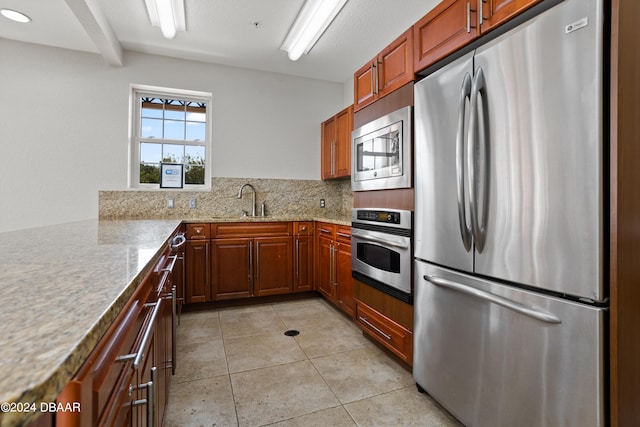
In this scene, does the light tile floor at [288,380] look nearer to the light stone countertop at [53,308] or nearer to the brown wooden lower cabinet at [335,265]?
the brown wooden lower cabinet at [335,265]

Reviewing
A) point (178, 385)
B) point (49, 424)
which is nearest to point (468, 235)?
point (49, 424)

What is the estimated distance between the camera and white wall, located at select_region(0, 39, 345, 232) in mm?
3178

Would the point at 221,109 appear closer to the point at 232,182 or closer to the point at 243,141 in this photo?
the point at 243,141

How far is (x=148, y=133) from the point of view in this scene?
147 inches

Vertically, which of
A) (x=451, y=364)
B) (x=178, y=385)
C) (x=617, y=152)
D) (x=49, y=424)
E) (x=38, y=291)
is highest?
(x=617, y=152)

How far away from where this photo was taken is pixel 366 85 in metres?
2.46

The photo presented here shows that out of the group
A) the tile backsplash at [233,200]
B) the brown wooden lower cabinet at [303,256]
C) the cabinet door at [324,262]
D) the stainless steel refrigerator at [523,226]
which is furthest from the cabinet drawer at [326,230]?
the stainless steel refrigerator at [523,226]

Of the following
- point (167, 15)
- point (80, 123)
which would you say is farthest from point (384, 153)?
point (80, 123)

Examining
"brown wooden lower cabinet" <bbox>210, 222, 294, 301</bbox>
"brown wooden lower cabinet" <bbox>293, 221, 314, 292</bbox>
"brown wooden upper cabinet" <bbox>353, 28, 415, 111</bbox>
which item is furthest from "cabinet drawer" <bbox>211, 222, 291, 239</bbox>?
"brown wooden upper cabinet" <bbox>353, 28, 415, 111</bbox>

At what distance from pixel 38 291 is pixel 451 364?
63.9 inches

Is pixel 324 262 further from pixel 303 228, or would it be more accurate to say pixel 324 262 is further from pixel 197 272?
pixel 197 272

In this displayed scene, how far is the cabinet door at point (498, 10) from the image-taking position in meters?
1.28

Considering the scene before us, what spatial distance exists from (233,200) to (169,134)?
3.55 feet

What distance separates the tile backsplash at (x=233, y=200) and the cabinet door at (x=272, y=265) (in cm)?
63
